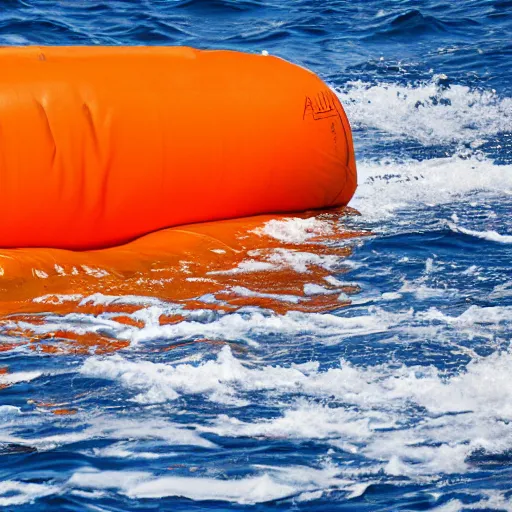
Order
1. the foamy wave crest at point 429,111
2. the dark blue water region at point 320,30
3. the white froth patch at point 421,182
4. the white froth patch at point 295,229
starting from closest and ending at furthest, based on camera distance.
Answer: the white froth patch at point 295,229, the white froth patch at point 421,182, the foamy wave crest at point 429,111, the dark blue water region at point 320,30

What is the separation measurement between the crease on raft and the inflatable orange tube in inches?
4.4

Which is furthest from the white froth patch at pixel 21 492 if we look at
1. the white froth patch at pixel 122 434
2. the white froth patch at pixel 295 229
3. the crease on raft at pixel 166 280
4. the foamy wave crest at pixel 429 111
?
the foamy wave crest at pixel 429 111

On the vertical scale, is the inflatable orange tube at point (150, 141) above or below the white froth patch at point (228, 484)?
above

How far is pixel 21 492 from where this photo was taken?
2.62 metres

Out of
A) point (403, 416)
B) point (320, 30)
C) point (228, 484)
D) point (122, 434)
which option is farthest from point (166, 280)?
point (320, 30)

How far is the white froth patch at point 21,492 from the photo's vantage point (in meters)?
2.58

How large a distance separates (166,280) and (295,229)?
773 mm

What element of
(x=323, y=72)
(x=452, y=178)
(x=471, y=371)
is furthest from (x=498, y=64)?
(x=471, y=371)

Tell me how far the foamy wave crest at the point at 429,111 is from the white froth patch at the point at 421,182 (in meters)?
0.50

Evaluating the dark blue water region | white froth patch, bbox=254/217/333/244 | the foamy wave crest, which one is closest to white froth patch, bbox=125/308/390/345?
white froth patch, bbox=254/217/333/244

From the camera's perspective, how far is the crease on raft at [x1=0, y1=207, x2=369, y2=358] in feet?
12.2

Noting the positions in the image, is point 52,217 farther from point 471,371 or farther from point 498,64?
point 498,64

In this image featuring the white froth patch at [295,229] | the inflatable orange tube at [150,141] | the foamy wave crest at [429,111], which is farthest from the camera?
the foamy wave crest at [429,111]

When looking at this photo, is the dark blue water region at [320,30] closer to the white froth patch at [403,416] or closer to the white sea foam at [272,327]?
the white sea foam at [272,327]
